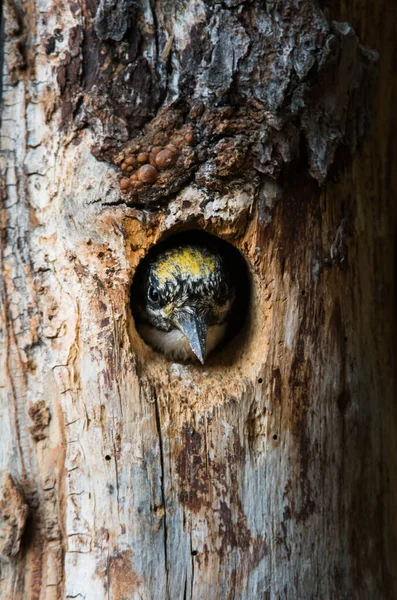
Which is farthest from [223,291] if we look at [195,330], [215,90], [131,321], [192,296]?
[215,90]

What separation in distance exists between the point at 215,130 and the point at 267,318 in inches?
31.7

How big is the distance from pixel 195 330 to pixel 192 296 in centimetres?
21

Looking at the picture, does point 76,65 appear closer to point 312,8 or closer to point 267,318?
point 312,8

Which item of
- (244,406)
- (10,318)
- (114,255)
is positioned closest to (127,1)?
(114,255)

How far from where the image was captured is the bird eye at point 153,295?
11.6ft

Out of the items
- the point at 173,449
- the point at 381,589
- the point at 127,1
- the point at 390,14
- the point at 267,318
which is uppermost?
the point at 390,14

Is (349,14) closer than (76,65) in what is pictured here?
No

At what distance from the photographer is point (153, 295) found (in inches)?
141

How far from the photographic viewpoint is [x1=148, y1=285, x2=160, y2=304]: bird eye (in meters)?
3.54

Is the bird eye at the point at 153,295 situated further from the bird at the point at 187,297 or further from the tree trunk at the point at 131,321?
the tree trunk at the point at 131,321

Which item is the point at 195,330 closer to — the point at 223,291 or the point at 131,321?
the point at 223,291

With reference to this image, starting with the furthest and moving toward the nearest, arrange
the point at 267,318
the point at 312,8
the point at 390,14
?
the point at 390,14 → the point at 267,318 → the point at 312,8

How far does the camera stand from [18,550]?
2.88 m

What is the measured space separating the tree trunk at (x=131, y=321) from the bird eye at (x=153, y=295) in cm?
61
